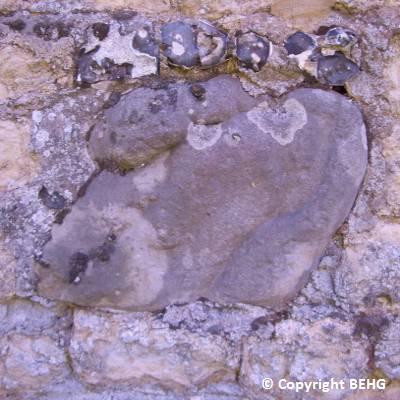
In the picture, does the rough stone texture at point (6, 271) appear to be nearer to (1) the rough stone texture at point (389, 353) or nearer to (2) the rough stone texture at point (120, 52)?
(2) the rough stone texture at point (120, 52)

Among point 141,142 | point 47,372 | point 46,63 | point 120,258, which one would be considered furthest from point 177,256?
point 46,63

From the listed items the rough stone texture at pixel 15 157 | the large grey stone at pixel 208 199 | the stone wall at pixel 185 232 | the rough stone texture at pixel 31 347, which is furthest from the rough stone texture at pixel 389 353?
the rough stone texture at pixel 15 157

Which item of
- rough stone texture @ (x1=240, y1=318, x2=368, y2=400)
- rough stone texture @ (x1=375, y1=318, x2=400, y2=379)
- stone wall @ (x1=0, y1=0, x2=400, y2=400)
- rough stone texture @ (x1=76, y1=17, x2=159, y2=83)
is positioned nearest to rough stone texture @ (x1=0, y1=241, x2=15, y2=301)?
stone wall @ (x1=0, y1=0, x2=400, y2=400)

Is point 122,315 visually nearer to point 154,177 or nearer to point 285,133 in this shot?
point 154,177

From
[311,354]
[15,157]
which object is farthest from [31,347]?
[311,354]

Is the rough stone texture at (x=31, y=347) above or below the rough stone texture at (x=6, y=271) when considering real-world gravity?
below

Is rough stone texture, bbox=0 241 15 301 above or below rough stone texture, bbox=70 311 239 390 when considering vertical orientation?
above

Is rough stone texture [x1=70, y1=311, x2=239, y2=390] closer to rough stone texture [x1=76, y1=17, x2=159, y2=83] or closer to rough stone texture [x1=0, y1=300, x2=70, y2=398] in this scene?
rough stone texture [x1=0, y1=300, x2=70, y2=398]
